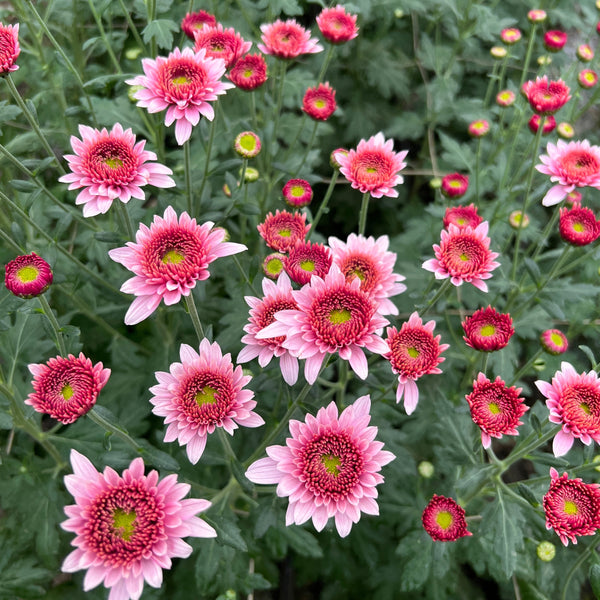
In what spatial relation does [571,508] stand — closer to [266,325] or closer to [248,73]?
[266,325]

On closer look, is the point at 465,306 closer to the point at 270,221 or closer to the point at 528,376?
the point at 528,376

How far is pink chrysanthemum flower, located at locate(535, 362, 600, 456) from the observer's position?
73.6 inches

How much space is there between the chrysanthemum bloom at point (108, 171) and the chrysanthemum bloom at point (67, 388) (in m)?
0.52

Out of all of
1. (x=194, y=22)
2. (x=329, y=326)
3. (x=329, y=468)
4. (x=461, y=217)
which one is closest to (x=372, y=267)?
(x=329, y=326)

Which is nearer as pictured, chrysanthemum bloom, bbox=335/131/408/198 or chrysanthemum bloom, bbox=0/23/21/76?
chrysanthemum bloom, bbox=0/23/21/76

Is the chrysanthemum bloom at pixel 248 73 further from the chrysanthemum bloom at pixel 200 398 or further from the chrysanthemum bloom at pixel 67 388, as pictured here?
the chrysanthemum bloom at pixel 67 388

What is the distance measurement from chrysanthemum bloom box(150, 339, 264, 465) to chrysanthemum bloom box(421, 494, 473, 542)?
79 centimetres

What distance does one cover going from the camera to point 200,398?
177cm

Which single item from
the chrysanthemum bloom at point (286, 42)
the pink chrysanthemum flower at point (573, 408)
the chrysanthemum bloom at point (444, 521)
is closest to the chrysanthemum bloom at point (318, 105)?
the chrysanthemum bloom at point (286, 42)

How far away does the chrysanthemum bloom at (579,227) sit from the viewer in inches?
89.9

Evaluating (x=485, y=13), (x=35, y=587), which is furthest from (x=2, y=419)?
(x=485, y=13)

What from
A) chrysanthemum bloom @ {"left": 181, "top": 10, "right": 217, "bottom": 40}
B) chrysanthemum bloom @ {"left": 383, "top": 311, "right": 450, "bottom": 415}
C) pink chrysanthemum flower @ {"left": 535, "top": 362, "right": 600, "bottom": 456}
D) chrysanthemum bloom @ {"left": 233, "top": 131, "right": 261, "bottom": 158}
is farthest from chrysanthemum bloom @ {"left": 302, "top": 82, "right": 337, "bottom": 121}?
pink chrysanthemum flower @ {"left": 535, "top": 362, "right": 600, "bottom": 456}

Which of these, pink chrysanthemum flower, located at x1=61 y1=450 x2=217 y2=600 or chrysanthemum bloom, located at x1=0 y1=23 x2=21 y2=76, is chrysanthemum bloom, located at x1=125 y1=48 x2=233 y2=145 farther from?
pink chrysanthemum flower, located at x1=61 y1=450 x2=217 y2=600

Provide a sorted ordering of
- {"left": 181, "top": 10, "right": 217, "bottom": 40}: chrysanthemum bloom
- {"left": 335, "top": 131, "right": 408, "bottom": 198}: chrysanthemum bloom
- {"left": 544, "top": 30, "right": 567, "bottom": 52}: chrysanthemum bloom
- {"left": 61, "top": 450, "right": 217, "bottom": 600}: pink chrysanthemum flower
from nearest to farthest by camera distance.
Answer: {"left": 61, "top": 450, "right": 217, "bottom": 600}: pink chrysanthemum flower < {"left": 335, "top": 131, "right": 408, "bottom": 198}: chrysanthemum bloom < {"left": 181, "top": 10, "right": 217, "bottom": 40}: chrysanthemum bloom < {"left": 544, "top": 30, "right": 567, "bottom": 52}: chrysanthemum bloom
